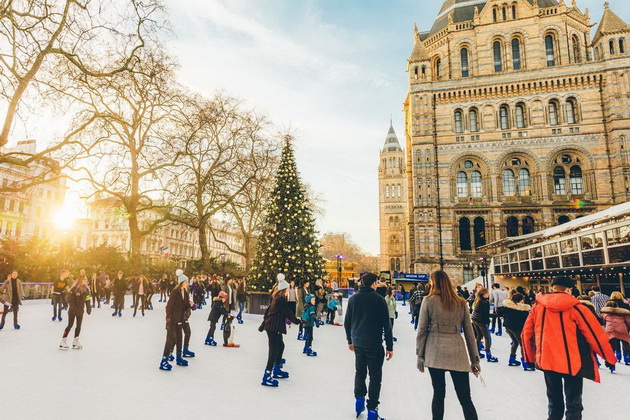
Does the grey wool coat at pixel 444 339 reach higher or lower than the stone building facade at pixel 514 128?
lower

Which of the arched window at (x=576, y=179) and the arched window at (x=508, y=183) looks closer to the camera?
the arched window at (x=576, y=179)

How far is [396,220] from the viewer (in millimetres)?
86625

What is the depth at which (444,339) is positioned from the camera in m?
3.91

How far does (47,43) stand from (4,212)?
39.1m

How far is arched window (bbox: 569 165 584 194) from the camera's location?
112ft

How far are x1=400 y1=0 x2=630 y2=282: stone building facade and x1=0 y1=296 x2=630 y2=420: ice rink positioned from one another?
91.9 feet

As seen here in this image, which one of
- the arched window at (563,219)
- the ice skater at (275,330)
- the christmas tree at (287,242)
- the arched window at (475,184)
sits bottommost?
the ice skater at (275,330)

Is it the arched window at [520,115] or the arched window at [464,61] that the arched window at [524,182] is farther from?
the arched window at [464,61]

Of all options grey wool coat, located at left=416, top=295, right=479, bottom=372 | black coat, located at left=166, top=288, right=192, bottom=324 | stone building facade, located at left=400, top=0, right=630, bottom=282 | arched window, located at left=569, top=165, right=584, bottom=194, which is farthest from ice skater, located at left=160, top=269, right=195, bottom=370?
arched window, located at left=569, top=165, right=584, bottom=194

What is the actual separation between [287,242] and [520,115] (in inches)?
1208

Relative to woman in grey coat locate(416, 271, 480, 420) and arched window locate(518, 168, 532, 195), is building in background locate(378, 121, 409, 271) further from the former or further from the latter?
woman in grey coat locate(416, 271, 480, 420)

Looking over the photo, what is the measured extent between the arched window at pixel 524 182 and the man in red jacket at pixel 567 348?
35.7 meters

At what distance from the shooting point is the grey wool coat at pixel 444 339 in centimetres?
382

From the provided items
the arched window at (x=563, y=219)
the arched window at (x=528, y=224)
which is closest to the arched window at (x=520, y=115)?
the arched window at (x=528, y=224)
